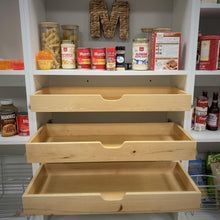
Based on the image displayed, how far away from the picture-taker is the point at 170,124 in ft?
3.66

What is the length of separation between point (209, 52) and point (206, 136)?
375mm

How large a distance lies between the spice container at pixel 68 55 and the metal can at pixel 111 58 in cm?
15

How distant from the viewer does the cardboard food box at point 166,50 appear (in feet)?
3.04

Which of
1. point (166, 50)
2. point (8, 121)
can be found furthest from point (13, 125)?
point (166, 50)

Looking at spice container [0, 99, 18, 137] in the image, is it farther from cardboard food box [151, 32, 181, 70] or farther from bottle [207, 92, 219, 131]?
bottle [207, 92, 219, 131]

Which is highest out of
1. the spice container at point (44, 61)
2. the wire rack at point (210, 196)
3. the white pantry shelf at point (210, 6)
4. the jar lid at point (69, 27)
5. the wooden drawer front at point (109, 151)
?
the white pantry shelf at point (210, 6)

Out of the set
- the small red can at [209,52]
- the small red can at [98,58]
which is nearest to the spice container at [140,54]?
the small red can at [98,58]

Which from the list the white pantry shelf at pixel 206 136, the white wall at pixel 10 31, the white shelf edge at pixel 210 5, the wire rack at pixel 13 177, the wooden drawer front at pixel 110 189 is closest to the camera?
the wooden drawer front at pixel 110 189

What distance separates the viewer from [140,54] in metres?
0.93

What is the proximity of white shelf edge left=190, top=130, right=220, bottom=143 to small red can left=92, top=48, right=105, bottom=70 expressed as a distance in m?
0.53

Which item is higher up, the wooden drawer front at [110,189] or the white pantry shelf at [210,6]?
the white pantry shelf at [210,6]

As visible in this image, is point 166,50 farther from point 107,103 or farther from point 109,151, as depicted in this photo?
point 109,151

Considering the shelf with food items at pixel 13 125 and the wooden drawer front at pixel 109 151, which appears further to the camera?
the shelf with food items at pixel 13 125

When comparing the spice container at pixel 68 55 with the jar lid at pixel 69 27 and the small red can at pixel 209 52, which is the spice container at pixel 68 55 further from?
the small red can at pixel 209 52
